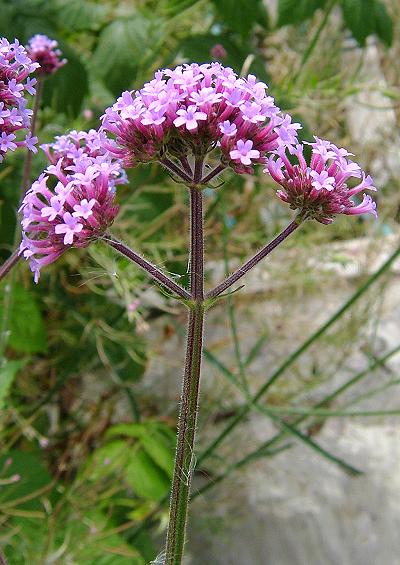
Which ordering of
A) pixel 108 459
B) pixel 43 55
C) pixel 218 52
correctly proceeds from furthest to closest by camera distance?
pixel 108 459 < pixel 218 52 < pixel 43 55

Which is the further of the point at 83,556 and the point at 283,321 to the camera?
the point at 283,321

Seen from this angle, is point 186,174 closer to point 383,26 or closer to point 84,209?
point 84,209

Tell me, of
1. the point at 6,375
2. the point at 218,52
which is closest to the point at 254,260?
the point at 6,375

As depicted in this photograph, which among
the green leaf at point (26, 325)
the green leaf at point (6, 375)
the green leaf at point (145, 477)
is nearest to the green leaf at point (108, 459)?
the green leaf at point (145, 477)

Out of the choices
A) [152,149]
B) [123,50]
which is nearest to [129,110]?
[152,149]

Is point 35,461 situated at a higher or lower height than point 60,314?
A: lower

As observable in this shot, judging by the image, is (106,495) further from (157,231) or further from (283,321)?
(283,321)

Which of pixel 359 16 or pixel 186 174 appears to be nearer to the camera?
pixel 186 174
